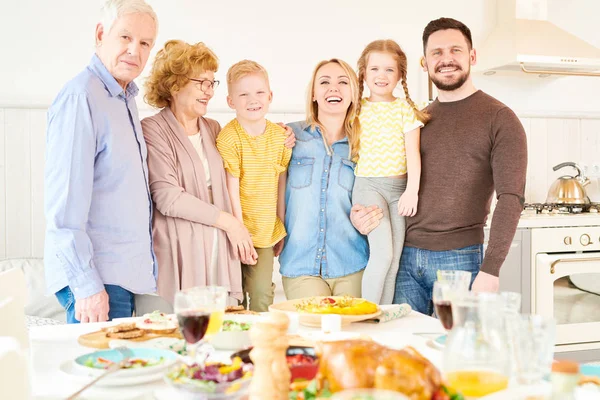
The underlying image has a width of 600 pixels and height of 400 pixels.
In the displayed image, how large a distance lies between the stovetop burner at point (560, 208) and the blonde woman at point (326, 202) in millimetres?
1528

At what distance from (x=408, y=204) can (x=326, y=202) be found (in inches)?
11.4

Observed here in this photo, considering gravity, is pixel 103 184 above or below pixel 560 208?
above

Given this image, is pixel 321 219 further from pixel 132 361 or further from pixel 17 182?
pixel 17 182

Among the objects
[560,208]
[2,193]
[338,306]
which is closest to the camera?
[338,306]

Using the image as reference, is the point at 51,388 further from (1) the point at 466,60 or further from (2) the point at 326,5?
(2) the point at 326,5

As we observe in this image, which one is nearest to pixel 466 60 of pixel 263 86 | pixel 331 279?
pixel 263 86

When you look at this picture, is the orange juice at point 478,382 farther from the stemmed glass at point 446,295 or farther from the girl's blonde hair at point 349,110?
the girl's blonde hair at point 349,110

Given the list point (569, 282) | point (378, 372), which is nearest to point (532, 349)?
point (378, 372)

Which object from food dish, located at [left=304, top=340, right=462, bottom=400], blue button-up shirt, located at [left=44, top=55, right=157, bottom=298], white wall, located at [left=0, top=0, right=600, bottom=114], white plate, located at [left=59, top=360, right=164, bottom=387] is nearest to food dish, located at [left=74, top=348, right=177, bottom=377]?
white plate, located at [left=59, top=360, right=164, bottom=387]

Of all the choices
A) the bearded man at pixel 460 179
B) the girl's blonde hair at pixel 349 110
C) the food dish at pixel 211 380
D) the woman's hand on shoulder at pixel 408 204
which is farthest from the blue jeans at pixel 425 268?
the food dish at pixel 211 380

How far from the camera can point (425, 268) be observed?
2203mm

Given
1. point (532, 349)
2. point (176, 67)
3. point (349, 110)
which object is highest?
point (176, 67)

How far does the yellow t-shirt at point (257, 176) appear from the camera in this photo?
224 centimetres

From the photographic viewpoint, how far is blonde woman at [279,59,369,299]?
2.24m
